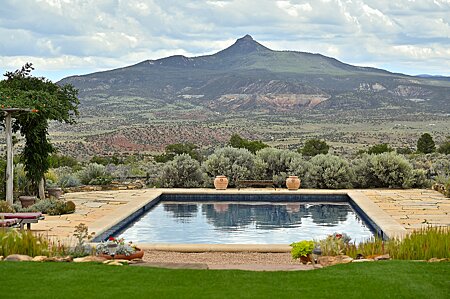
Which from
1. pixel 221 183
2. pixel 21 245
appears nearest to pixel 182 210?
pixel 221 183

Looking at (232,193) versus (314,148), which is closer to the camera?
(232,193)

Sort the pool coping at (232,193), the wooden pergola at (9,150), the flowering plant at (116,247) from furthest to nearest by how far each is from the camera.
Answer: the wooden pergola at (9,150) → the pool coping at (232,193) → the flowering plant at (116,247)

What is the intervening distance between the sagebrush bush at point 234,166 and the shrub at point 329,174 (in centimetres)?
148

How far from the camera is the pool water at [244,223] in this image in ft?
45.4

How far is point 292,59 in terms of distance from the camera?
112500 mm

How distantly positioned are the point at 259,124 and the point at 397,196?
46.2m

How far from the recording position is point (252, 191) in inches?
758

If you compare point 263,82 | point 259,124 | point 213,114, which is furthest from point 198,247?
point 263,82

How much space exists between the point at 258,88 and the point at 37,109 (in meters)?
73.6

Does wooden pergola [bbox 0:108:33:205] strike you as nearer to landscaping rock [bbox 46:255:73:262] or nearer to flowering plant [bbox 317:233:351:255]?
landscaping rock [bbox 46:255:73:262]

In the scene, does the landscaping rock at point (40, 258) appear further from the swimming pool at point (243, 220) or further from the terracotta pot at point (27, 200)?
the terracotta pot at point (27, 200)

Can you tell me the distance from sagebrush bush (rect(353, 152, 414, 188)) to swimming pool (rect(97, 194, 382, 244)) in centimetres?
195

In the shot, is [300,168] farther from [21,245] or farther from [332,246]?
[21,245]

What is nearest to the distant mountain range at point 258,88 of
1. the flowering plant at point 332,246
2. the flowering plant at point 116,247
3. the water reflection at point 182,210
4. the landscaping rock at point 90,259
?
the water reflection at point 182,210
